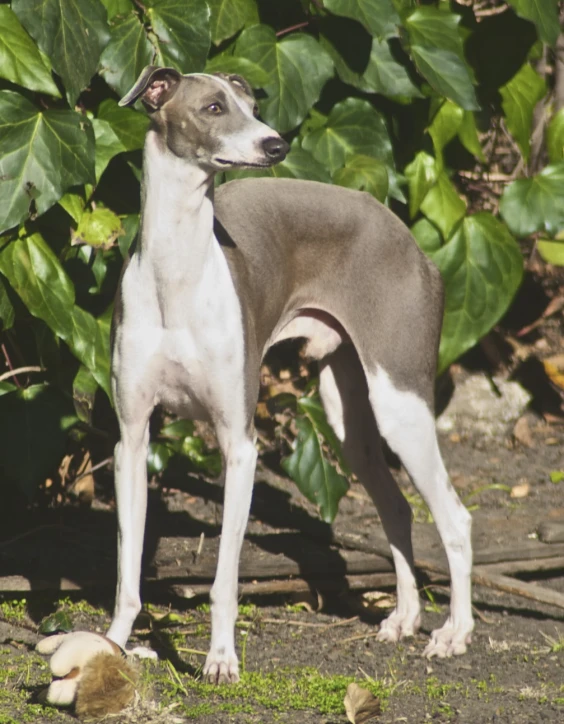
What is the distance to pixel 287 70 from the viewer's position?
4.45 metres

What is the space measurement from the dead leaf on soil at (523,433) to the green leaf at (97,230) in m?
3.21

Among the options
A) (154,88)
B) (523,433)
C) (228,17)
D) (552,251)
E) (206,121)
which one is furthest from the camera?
(523,433)

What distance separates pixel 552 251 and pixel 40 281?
2929mm

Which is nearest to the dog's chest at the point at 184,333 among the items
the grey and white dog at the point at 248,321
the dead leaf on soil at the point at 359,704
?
the grey and white dog at the point at 248,321

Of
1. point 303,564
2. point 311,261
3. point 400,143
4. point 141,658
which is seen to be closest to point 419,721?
point 141,658

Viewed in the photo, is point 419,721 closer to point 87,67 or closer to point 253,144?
point 253,144

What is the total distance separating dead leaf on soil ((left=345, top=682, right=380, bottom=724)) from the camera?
3275mm

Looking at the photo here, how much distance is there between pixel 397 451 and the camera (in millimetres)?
4262

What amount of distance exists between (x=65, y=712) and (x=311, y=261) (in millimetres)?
1819

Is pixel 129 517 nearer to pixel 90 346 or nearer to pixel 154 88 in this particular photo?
pixel 90 346

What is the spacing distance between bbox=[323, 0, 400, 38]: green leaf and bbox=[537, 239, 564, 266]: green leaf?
1935mm

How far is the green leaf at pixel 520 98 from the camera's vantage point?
510cm

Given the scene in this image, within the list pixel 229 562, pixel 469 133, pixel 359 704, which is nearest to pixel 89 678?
pixel 229 562

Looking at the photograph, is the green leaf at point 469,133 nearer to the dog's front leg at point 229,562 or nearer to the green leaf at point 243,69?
the green leaf at point 243,69
